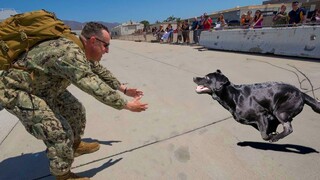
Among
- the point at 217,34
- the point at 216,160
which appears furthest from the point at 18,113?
the point at 217,34

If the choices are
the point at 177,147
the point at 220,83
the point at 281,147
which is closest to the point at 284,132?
the point at 281,147

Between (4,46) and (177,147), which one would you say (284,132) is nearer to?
(177,147)

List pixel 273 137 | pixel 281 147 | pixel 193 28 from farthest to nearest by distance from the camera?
pixel 193 28 < pixel 273 137 < pixel 281 147

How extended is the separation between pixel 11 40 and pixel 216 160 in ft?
6.78

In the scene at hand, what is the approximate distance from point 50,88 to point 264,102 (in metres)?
2.19

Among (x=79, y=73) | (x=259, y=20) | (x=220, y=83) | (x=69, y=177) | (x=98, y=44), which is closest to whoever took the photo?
(x=79, y=73)

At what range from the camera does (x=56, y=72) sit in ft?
5.87

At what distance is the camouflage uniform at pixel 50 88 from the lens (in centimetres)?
173

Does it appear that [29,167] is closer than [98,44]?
No

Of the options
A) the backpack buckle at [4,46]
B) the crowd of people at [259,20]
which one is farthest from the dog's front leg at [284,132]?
the crowd of people at [259,20]

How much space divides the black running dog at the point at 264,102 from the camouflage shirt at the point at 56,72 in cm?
146

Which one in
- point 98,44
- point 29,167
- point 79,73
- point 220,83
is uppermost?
point 98,44

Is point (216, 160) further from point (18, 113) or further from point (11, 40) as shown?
point (11, 40)

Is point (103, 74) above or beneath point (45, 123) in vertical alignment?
above
